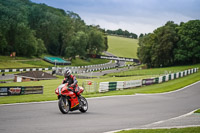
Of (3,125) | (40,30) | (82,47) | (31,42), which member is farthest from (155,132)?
(40,30)

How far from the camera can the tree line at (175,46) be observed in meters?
87.9

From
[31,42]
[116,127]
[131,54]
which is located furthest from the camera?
[131,54]

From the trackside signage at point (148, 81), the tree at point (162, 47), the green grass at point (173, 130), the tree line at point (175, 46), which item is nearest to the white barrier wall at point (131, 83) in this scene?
the trackside signage at point (148, 81)

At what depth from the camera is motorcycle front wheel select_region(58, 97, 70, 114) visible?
530 inches

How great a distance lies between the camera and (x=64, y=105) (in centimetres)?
1373

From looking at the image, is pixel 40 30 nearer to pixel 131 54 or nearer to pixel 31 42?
pixel 31 42

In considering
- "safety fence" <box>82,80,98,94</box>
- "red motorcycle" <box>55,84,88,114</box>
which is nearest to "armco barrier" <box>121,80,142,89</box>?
"safety fence" <box>82,80,98,94</box>

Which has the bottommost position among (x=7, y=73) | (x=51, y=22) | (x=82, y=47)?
(x=7, y=73)

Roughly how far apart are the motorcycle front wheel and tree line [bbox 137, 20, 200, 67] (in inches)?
3045

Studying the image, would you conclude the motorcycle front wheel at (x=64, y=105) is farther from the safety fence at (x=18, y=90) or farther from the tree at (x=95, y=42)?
the tree at (x=95, y=42)

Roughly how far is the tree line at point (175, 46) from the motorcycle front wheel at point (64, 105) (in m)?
77.3

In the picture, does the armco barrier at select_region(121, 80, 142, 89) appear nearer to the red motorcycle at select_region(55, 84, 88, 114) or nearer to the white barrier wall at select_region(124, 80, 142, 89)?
the white barrier wall at select_region(124, 80, 142, 89)

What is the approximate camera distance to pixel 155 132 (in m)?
9.62

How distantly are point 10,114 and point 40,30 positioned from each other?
359 ft
